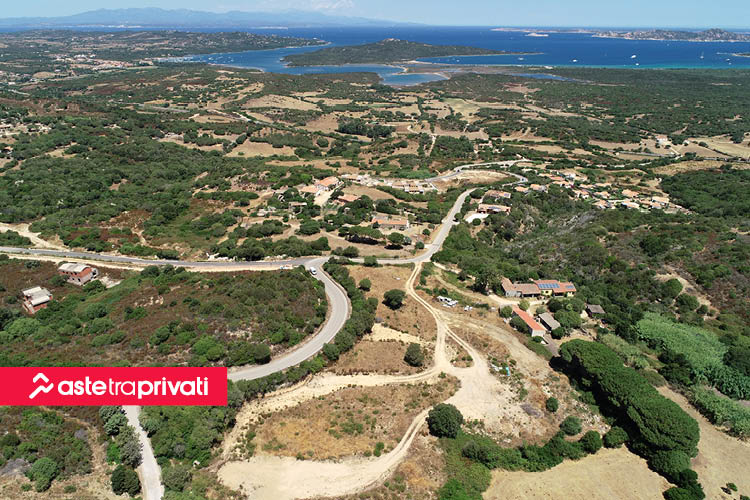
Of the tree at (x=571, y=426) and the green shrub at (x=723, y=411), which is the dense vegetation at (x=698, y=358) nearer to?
the green shrub at (x=723, y=411)

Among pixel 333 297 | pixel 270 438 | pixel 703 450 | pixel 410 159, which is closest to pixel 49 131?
pixel 410 159

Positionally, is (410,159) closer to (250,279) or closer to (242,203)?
(242,203)

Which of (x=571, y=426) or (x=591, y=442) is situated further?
(x=571, y=426)

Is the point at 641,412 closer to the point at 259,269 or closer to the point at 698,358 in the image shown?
the point at 698,358

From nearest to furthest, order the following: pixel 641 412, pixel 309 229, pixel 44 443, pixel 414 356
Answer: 1. pixel 44 443
2. pixel 641 412
3. pixel 414 356
4. pixel 309 229

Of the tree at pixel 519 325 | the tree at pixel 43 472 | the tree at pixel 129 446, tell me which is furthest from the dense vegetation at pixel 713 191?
the tree at pixel 43 472

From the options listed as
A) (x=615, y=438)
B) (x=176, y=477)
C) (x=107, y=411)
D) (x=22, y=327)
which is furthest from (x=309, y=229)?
(x=615, y=438)

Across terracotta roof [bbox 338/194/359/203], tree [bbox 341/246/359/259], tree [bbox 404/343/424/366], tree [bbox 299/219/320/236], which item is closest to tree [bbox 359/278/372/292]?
tree [bbox 341/246/359/259]

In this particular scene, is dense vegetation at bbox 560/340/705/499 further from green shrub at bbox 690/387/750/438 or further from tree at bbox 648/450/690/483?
green shrub at bbox 690/387/750/438
